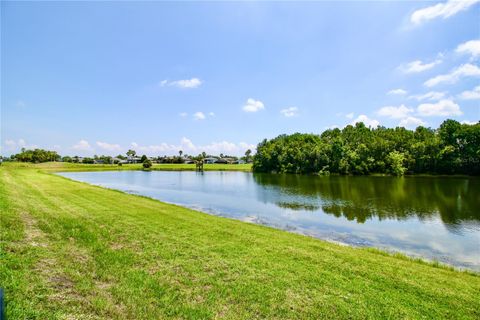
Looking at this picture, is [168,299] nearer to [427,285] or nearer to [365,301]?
[365,301]

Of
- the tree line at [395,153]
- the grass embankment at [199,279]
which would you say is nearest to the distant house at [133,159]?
the tree line at [395,153]

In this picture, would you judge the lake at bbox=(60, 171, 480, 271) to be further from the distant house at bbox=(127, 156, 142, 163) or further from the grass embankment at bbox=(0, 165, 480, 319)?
the distant house at bbox=(127, 156, 142, 163)

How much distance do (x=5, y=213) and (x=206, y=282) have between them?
9.80 metres

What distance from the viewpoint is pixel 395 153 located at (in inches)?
2761

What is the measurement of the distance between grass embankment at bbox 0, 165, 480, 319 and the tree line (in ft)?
227

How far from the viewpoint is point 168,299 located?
555cm

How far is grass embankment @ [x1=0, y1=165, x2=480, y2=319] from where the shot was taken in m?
5.17

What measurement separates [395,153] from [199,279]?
76100 millimetres

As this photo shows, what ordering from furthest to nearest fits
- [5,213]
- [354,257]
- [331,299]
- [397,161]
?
[397,161] → [5,213] → [354,257] → [331,299]

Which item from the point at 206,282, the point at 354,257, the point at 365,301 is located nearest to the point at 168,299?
the point at 206,282

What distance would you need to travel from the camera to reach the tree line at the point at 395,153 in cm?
6469

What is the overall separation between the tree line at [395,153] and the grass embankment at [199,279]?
6919 centimetres

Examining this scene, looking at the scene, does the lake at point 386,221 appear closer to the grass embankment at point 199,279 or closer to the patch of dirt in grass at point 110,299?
the grass embankment at point 199,279

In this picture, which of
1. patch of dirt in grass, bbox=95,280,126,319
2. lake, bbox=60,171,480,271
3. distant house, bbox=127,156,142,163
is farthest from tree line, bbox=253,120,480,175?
distant house, bbox=127,156,142,163
